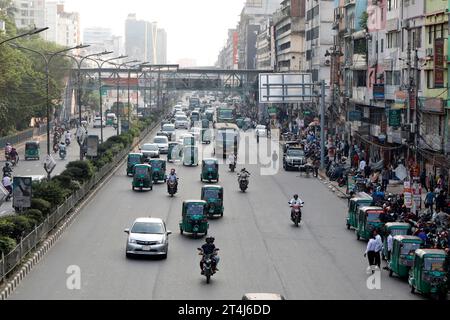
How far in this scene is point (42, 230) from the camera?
3516 cm

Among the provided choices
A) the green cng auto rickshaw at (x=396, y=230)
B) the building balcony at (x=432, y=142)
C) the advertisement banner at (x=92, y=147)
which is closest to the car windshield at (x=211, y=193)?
the green cng auto rickshaw at (x=396, y=230)

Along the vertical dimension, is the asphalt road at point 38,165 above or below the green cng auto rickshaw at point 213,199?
below

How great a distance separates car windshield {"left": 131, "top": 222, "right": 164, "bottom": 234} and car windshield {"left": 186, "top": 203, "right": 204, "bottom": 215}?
4171mm

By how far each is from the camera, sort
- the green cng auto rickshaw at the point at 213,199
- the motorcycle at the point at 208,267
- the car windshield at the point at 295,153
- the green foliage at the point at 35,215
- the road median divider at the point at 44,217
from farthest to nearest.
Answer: the car windshield at the point at 295,153 → the green cng auto rickshaw at the point at 213,199 → the green foliage at the point at 35,215 → the motorcycle at the point at 208,267 → the road median divider at the point at 44,217

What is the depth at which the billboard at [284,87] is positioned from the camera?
80688mm

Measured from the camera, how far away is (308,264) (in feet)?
108

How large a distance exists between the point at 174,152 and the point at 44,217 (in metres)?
39.5

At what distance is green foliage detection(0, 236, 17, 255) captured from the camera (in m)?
28.7

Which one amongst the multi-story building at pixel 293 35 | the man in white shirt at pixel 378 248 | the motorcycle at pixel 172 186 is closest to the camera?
the man in white shirt at pixel 378 248

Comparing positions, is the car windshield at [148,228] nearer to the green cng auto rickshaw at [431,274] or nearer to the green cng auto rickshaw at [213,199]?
the green cng auto rickshaw at [431,274]

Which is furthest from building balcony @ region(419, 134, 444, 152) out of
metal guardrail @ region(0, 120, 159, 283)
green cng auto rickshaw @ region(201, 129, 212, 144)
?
green cng auto rickshaw @ region(201, 129, 212, 144)

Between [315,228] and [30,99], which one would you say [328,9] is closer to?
[30,99]

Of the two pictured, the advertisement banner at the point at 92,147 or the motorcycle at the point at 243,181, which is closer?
the motorcycle at the point at 243,181
